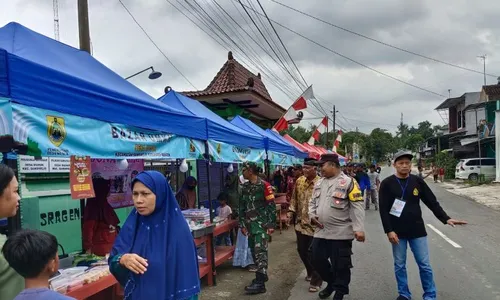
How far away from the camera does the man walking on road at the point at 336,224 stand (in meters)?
4.73

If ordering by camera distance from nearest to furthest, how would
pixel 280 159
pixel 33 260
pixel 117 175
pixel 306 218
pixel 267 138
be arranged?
pixel 33 260
pixel 306 218
pixel 117 175
pixel 267 138
pixel 280 159

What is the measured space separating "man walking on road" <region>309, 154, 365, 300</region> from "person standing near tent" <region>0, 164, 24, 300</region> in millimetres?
3524

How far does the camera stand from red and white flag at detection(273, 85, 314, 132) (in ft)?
40.9

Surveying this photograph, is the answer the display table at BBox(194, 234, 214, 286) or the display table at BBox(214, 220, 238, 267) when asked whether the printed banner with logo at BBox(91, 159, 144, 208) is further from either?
the display table at BBox(214, 220, 238, 267)

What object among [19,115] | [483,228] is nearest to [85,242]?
[19,115]

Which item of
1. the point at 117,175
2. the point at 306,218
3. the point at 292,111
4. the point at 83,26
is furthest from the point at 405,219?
the point at 292,111

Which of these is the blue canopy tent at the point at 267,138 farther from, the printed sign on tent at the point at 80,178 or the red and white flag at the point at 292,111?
the printed sign on tent at the point at 80,178

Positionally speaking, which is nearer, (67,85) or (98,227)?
(67,85)

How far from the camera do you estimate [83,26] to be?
822cm

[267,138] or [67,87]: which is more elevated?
[67,87]

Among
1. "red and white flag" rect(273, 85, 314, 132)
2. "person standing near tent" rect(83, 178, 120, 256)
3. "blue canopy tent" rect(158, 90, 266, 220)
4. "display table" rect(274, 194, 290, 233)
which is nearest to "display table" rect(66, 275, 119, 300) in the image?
"person standing near tent" rect(83, 178, 120, 256)

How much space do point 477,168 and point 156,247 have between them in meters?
31.1

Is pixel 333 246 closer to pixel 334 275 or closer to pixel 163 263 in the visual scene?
pixel 334 275

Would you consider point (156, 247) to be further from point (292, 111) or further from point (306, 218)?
point (292, 111)
